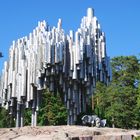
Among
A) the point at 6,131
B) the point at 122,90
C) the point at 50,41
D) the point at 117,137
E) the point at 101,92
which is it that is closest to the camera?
the point at 117,137

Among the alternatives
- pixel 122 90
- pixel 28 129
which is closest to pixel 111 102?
pixel 122 90

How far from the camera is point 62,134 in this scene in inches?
934

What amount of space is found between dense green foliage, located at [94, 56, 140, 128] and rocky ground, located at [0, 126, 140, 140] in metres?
20.7

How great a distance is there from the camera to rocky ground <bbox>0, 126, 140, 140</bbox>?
23.4 meters

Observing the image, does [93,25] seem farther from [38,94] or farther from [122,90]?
[122,90]

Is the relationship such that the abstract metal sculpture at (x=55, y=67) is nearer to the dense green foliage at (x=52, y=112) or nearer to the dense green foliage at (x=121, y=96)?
the dense green foliage at (x=121, y=96)

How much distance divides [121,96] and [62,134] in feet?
81.3

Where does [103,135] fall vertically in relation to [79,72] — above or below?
below

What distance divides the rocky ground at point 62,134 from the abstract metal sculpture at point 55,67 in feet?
13.5

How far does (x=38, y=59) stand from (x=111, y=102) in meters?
21.8

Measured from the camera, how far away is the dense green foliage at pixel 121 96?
47.1 metres

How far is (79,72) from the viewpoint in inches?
1147

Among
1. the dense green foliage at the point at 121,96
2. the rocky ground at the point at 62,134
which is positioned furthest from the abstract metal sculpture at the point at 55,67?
the dense green foliage at the point at 121,96

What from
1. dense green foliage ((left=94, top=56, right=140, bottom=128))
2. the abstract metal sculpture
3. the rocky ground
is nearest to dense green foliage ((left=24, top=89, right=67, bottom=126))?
dense green foliage ((left=94, top=56, right=140, bottom=128))
